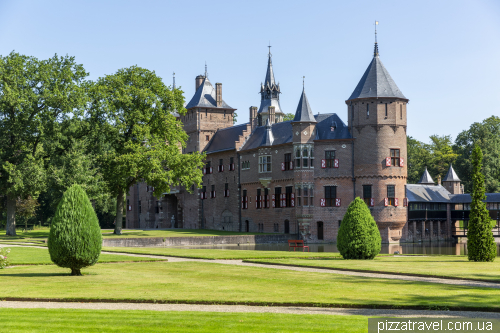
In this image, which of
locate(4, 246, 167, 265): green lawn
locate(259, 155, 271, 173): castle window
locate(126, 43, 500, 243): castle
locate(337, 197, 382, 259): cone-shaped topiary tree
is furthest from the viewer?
locate(259, 155, 271, 173): castle window

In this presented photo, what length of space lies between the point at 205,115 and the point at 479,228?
43111mm

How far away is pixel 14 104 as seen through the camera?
3966 centimetres

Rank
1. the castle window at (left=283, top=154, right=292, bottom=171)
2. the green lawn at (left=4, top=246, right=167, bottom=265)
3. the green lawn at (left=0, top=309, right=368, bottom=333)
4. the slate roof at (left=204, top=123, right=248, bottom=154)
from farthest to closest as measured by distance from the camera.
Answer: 1. the slate roof at (left=204, top=123, right=248, bottom=154)
2. the castle window at (left=283, top=154, right=292, bottom=171)
3. the green lawn at (left=4, top=246, right=167, bottom=265)
4. the green lawn at (left=0, top=309, right=368, bottom=333)

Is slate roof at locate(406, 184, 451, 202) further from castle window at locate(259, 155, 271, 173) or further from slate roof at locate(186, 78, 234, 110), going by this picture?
slate roof at locate(186, 78, 234, 110)

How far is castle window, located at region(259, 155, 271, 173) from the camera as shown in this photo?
54375 millimetres

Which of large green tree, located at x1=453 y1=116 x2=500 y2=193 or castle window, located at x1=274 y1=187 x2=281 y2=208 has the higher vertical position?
large green tree, located at x1=453 y1=116 x2=500 y2=193

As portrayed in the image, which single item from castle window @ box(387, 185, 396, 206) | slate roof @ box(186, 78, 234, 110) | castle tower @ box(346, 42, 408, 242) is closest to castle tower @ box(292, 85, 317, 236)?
castle tower @ box(346, 42, 408, 242)

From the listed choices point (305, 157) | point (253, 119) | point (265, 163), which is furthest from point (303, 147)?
point (253, 119)

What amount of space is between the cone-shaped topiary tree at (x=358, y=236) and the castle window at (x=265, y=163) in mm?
29723

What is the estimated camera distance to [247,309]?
37.3 ft

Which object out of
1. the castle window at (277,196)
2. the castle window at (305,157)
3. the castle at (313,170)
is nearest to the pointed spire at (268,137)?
the castle at (313,170)

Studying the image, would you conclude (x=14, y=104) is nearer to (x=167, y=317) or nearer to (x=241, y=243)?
(x=241, y=243)

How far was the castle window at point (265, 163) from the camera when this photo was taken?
54.4m
